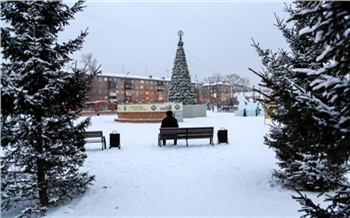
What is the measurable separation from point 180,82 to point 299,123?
2778 centimetres

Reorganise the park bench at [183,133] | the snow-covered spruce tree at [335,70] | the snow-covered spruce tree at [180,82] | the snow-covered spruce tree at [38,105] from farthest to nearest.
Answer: the snow-covered spruce tree at [180,82] < the park bench at [183,133] < the snow-covered spruce tree at [38,105] < the snow-covered spruce tree at [335,70]

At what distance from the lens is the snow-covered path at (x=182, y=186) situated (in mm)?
5105

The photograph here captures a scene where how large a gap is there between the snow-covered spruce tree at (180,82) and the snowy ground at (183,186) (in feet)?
64.0

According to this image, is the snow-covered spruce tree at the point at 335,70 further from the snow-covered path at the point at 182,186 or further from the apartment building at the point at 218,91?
the apartment building at the point at 218,91

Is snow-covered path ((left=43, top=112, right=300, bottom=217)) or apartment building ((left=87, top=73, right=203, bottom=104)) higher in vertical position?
apartment building ((left=87, top=73, right=203, bottom=104))

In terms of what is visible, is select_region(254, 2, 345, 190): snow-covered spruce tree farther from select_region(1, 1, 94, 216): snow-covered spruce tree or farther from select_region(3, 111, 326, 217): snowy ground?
select_region(1, 1, 94, 216): snow-covered spruce tree

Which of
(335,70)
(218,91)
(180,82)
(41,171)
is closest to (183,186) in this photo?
(41,171)

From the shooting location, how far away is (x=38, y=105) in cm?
495

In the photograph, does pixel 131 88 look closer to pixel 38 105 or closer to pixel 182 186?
pixel 182 186

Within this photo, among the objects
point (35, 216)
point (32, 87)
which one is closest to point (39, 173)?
point (35, 216)

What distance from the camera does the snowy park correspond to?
509 cm

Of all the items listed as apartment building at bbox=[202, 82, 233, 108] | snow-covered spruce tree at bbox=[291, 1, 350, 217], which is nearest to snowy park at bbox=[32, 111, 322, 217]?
snow-covered spruce tree at bbox=[291, 1, 350, 217]

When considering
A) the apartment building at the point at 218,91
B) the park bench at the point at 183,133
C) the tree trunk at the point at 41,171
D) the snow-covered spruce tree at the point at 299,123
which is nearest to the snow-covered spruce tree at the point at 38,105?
the tree trunk at the point at 41,171

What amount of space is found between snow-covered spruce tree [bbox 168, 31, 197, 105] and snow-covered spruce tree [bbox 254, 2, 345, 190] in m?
23.7
